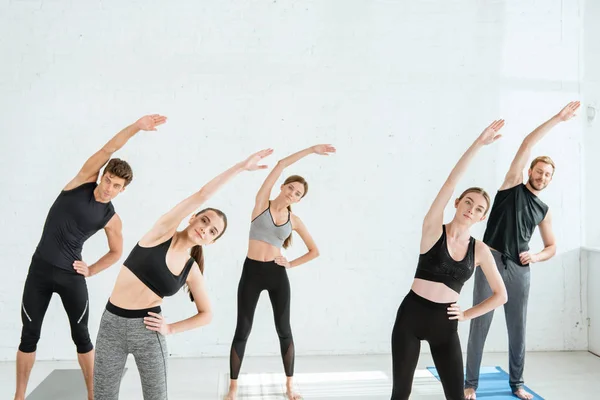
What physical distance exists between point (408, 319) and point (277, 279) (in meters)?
1.14

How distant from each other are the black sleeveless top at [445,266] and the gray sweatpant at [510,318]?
1.01 metres

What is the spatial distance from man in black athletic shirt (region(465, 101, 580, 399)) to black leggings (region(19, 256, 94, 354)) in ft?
8.54

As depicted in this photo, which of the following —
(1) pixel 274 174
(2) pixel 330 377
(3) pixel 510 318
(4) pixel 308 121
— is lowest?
(2) pixel 330 377

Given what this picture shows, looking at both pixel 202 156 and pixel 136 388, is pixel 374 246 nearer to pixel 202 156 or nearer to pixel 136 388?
pixel 202 156

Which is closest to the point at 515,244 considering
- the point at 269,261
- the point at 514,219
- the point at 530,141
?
the point at 514,219

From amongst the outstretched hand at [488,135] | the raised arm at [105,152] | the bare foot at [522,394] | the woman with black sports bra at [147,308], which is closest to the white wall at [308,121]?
the bare foot at [522,394]

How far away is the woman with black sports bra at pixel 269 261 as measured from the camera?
390cm

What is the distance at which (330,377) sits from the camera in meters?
4.62

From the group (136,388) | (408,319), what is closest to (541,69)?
(408,319)

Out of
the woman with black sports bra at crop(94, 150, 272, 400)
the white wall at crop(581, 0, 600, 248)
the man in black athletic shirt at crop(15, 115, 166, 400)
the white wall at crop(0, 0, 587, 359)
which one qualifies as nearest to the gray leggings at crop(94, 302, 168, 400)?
the woman with black sports bra at crop(94, 150, 272, 400)

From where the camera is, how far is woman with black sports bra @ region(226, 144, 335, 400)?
154 inches

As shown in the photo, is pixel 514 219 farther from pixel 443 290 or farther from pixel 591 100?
pixel 591 100

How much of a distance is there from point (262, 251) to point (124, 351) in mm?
1418

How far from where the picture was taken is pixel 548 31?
215 inches
